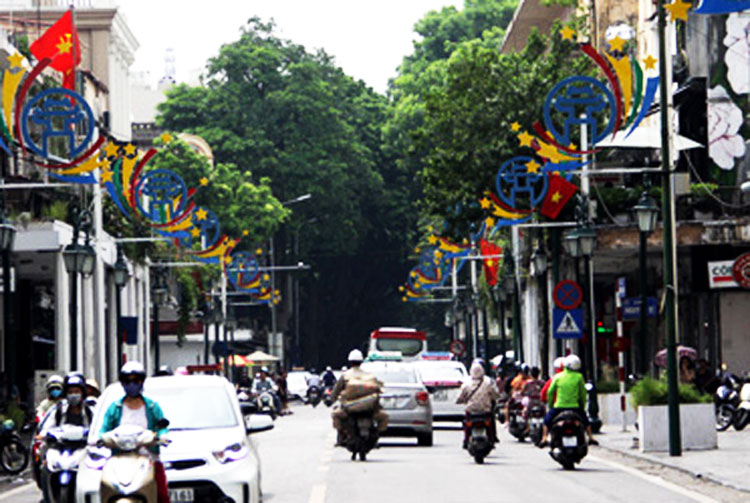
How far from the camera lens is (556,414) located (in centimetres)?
2778

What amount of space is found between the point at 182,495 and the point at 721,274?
33914 mm

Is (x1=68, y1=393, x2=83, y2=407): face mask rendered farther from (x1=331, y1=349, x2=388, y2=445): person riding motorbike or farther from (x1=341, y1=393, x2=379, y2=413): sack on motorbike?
(x1=341, y1=393, x2=379, y2=413): sack on motorbike

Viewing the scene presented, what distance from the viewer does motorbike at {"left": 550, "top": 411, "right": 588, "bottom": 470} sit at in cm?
2741

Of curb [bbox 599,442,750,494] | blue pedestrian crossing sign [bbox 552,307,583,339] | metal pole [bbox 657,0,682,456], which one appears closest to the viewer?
curb [bbox 599,442,750,494]

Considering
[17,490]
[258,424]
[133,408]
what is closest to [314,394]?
[17,490]

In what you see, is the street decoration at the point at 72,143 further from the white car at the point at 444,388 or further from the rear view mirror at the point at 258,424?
the rear view mirror at the point at 258,424

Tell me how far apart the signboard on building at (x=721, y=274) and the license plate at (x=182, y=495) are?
33427 mm

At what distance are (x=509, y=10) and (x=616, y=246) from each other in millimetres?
55116

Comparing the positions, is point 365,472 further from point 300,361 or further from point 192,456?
point 300,361

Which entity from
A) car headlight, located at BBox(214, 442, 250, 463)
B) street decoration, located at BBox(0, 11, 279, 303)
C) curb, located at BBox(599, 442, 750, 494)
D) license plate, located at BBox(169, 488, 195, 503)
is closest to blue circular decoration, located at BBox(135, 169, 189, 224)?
street decoration, located at BBox(0, 11, 279, 303)

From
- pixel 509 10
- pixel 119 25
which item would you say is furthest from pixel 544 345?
pixel 509 10

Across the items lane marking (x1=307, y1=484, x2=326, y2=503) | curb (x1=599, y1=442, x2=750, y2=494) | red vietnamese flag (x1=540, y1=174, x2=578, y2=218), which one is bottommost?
curb (x1=599, y1=442, x2=750, y2=494)

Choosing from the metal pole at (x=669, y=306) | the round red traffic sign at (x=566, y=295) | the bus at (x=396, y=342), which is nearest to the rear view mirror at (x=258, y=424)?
the metal pole at (x=669, y=306)

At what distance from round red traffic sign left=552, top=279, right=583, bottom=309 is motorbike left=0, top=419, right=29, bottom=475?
1177cm
